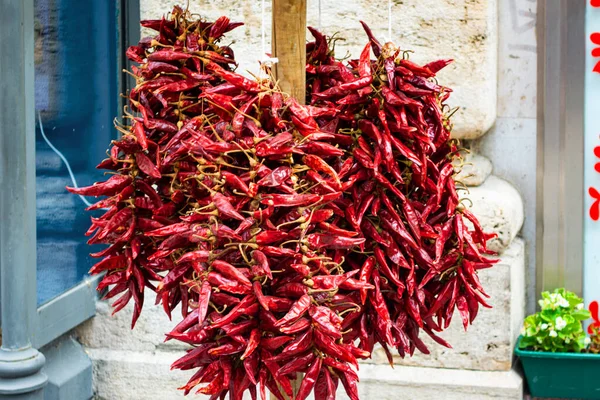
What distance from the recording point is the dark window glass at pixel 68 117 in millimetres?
3273

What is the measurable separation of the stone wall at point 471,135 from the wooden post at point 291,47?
1655mm

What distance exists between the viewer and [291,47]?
1.57 meters

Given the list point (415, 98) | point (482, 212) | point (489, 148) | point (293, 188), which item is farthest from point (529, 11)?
point (293, 188)

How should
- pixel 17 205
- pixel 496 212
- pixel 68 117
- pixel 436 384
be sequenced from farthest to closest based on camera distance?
pixel 68 117 → pixel 436 384 → pixel 496 212 → pixel 17 205

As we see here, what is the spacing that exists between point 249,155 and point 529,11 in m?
2.41

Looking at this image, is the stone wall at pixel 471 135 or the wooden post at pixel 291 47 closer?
the wooden post at pixel 291 47

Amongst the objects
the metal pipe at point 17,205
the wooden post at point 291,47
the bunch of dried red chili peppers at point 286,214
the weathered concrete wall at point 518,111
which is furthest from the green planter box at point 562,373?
the wooden post at point 291,47

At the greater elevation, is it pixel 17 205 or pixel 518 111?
pixel 518 111

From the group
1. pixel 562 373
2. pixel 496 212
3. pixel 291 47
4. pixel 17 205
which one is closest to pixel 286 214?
pixel 291 47

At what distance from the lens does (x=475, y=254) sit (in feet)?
5.27

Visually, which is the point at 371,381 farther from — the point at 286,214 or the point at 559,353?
the point at 286,214

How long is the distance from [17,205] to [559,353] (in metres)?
2.11

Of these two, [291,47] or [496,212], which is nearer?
[291,47]

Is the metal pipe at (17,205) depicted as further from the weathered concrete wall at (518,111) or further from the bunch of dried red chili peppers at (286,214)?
the weathered concrete wall at (518,111)
